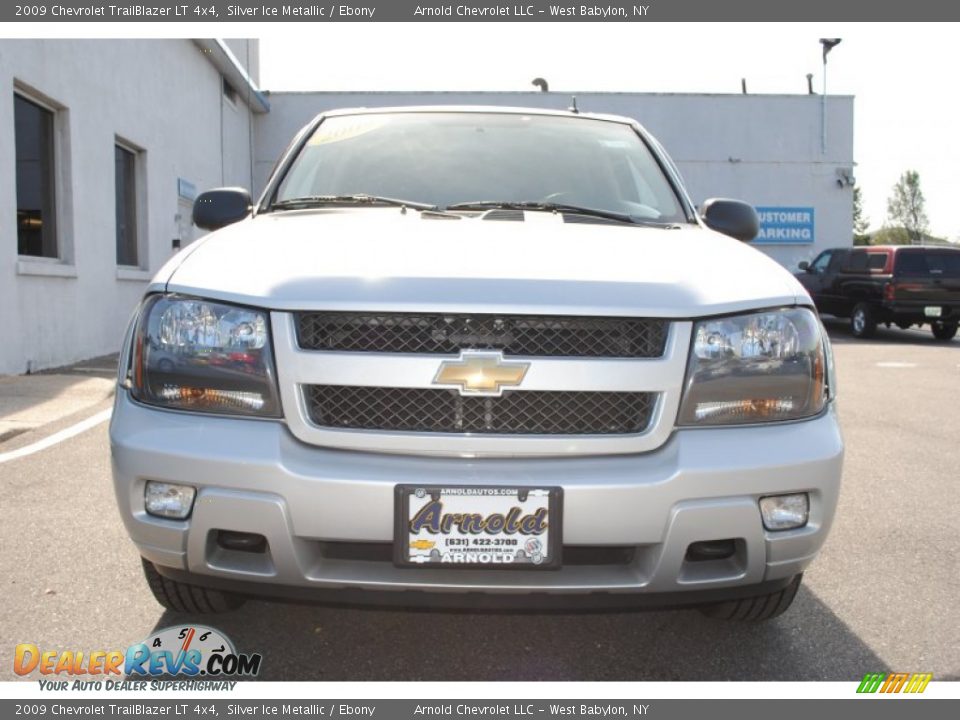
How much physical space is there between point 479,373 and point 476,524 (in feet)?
1.15

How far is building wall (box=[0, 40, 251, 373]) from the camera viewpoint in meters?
7.84

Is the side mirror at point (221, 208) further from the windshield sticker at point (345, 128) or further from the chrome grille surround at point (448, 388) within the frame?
the chrome grille surround at point (448, 388)

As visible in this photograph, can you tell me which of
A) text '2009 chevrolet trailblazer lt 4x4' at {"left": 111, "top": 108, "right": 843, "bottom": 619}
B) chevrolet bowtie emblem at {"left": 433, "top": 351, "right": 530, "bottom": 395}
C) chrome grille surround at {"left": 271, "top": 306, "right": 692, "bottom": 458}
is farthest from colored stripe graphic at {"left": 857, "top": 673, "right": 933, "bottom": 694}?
chevrolet bowtie emblem at {"left": 433, "top": 351, "right": 530, "bottom": 395}

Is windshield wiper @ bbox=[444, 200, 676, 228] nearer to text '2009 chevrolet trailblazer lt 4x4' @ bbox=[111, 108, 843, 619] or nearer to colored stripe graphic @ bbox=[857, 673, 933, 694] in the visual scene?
text '2009 chevrolet trailblazer lt 4x4' @ bbox=[111, 108, 843, 619]

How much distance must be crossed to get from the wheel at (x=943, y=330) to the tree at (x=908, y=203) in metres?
97.2

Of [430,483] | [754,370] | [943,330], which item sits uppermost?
[754,370]

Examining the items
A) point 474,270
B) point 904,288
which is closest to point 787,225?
point 904,288

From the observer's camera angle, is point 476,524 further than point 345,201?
No

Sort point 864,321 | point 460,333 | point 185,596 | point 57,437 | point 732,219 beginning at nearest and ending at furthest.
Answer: point 460,333, point 185,596, point 732,219, point 57,437, point 864,321

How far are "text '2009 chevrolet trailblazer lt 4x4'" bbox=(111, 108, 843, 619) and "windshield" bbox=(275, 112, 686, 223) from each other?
955 millimetres

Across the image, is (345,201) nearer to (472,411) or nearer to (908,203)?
(472,411)

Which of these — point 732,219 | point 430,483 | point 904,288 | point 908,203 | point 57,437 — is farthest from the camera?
point 908,203

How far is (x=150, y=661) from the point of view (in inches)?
92.2

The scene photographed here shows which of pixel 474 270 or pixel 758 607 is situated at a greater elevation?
pixel 474 270
